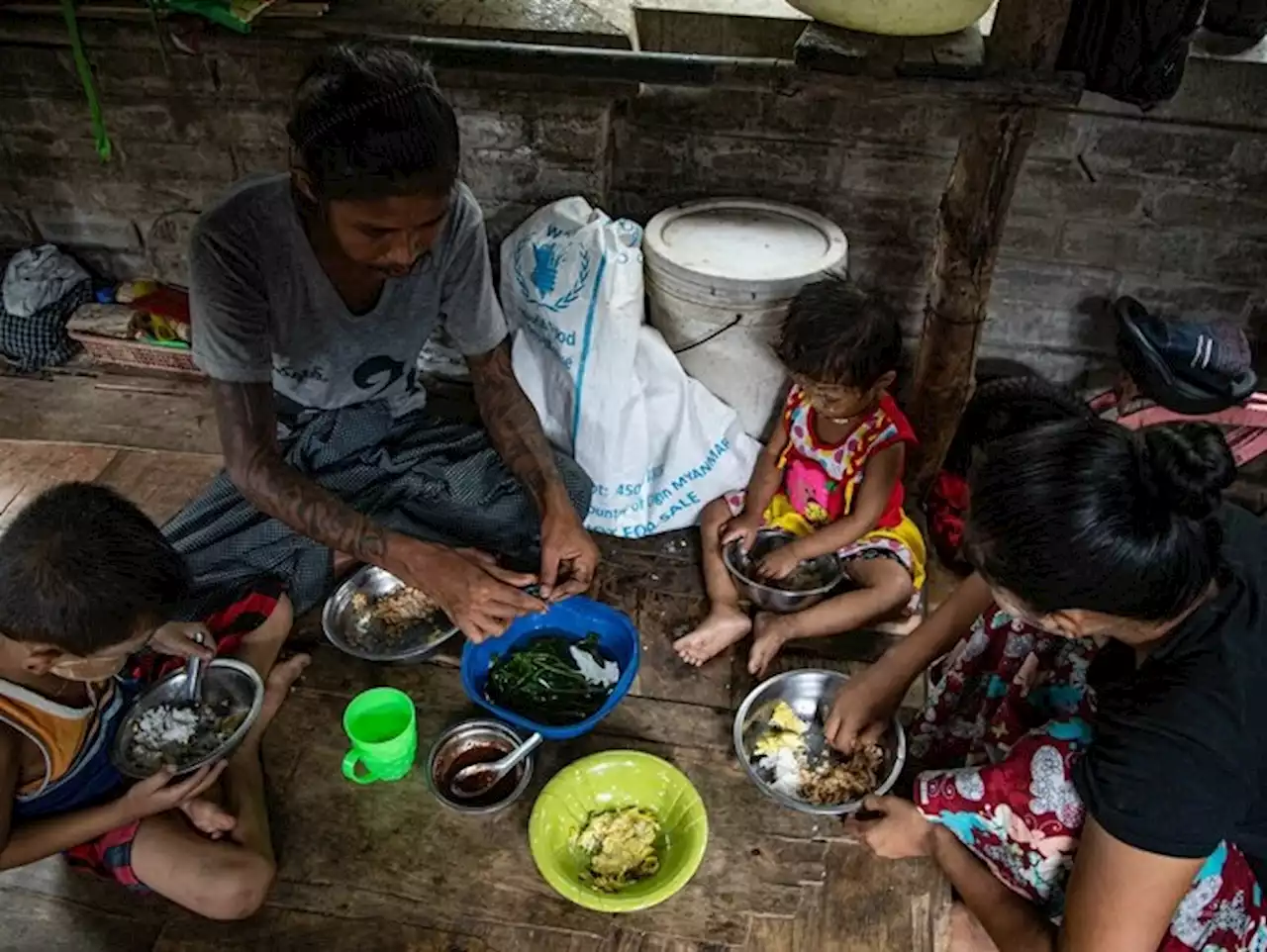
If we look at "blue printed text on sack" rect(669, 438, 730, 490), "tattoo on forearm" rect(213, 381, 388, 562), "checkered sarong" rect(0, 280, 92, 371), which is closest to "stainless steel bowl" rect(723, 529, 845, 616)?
"blue printed text on sack" rect(669, 438, 730, 490)

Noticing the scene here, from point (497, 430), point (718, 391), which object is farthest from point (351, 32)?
point (718, 391)

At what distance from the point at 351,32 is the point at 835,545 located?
5.74 ft

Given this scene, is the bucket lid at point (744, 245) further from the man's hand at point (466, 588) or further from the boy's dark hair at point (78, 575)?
the boy's dark hair at point (78, 575)

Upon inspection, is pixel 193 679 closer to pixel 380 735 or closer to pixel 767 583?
pixel 380 735

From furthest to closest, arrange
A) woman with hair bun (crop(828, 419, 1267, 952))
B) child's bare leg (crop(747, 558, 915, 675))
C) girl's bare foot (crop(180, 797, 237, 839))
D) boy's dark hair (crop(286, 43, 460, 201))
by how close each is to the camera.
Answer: child's bare leg (crop(747, 558, 915, 675)), girl's bare foot (crop(180, 797, 237, 839)), boy's dark hair (crop(286, 43, 460, 201)), woman with hair bun (crop(828, 419, 1267, 952))

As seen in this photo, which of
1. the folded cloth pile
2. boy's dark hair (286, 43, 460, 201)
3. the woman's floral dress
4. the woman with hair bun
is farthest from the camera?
the folded cloth pile

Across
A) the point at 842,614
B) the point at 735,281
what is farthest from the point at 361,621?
the point at 735,281

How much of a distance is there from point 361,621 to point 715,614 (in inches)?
31.1

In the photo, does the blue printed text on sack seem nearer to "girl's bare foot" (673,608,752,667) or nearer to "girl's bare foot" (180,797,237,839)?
"girl's bare foot" (673,608,752,667)

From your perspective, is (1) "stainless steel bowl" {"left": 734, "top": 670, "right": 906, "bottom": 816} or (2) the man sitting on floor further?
(1) "stainless steel bowl" {"left": 734, "top": 670, "right": 906, "bottom": 816}

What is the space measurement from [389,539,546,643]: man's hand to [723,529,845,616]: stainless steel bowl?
59cm

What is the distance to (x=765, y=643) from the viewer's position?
2.22m

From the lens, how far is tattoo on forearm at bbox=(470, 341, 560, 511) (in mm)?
2322

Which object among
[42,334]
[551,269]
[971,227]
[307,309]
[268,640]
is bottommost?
[42,334]
